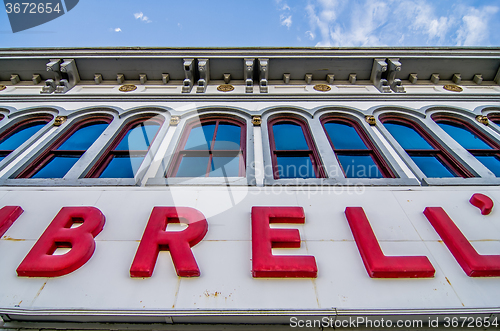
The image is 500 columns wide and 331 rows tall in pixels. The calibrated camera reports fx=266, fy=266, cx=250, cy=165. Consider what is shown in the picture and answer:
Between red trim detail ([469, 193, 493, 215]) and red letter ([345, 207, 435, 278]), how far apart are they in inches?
80.9

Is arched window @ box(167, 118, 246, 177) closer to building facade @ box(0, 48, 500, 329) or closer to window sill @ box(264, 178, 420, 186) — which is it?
building facade @ box(0, 48, 500, 329)

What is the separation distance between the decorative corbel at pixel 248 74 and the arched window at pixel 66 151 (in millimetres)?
5152

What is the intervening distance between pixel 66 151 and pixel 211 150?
4095mm

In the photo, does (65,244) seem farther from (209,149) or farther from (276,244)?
(209,149)

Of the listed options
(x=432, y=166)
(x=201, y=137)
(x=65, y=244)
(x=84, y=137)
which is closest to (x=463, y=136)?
(x=432, y=166)

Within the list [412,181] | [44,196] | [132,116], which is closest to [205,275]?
[44,196]

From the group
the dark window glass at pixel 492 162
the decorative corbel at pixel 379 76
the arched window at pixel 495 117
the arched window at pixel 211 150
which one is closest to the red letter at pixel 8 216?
the arched window at pixel 211 150

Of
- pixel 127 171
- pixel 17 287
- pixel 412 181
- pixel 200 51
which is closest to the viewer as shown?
pixel 17 287

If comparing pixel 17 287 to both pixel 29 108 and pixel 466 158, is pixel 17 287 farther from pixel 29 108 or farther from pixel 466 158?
pixel 466 158

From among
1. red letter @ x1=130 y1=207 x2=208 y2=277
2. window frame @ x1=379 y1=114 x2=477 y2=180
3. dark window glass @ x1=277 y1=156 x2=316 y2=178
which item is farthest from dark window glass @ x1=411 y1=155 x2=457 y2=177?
red letter @ x1=130 y1=207 x2=208 y2=277

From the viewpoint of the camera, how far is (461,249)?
4281 mm

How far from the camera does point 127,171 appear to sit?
22.9 ft

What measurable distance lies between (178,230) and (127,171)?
306cm

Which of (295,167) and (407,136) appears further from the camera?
(407,136)
